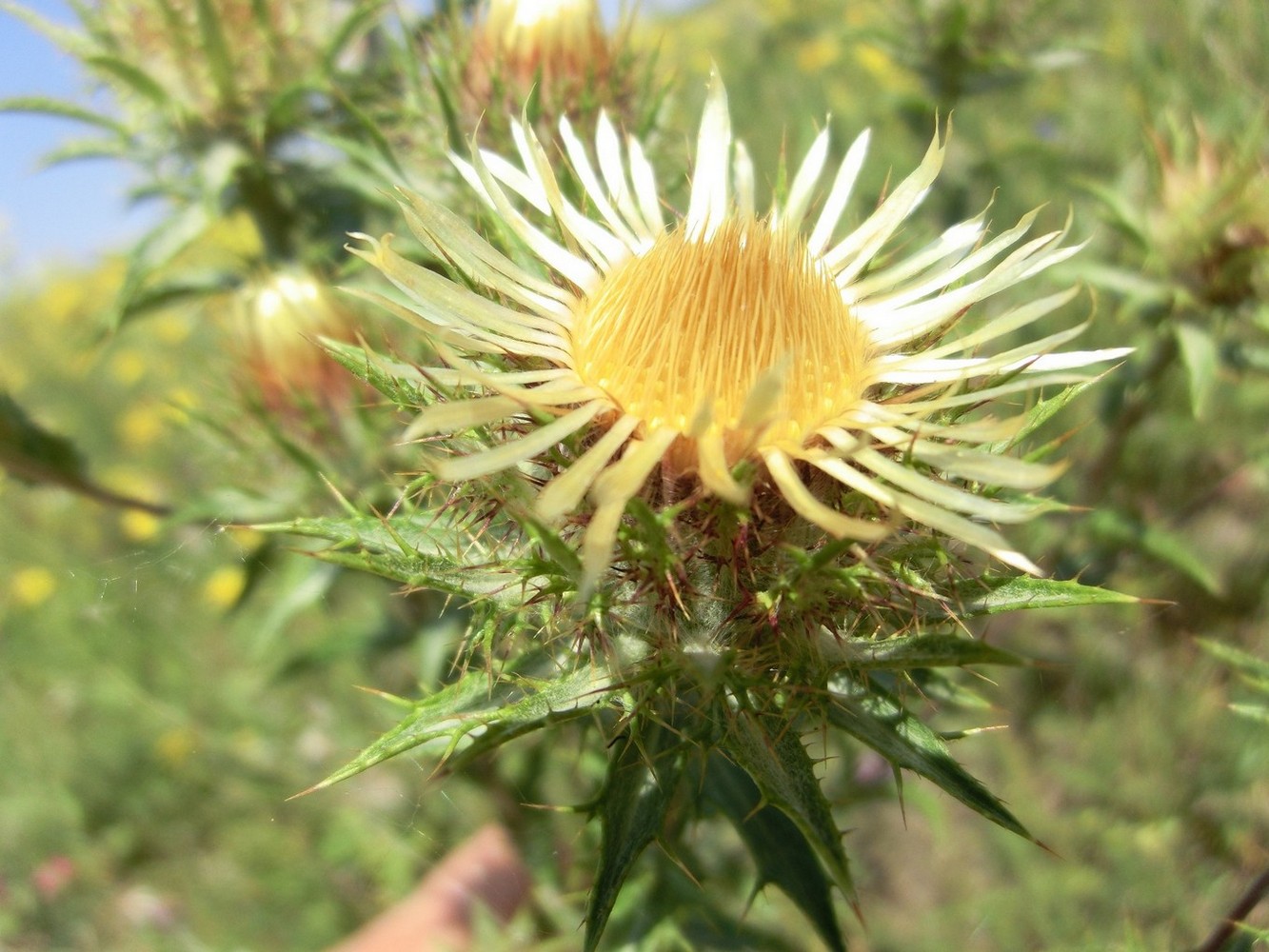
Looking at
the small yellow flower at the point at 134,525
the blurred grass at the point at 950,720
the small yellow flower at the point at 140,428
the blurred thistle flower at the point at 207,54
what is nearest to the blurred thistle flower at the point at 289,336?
the blurred grass at the point at 950,720

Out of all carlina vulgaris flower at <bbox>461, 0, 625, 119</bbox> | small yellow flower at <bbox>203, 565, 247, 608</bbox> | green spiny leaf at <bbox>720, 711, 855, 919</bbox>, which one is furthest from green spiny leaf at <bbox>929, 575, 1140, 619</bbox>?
small yellow flower at <bbox>203, 565, 247, 608</bbox>

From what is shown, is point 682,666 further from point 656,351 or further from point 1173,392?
point 1173,392

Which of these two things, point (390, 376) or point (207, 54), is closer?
point (390, 376)

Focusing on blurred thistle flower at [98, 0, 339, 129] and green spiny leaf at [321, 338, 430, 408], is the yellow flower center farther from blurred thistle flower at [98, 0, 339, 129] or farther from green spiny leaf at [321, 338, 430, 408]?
blurred thistle flower at [98, 0, 339, 129]

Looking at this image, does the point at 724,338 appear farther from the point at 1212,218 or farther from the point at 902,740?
the point at 1212,218

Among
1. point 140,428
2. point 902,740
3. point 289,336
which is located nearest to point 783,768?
point 902,740

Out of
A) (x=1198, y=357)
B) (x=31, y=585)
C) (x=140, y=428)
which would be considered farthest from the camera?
(x=140, y=428)

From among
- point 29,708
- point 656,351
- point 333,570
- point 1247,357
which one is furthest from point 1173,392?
point 29,708
